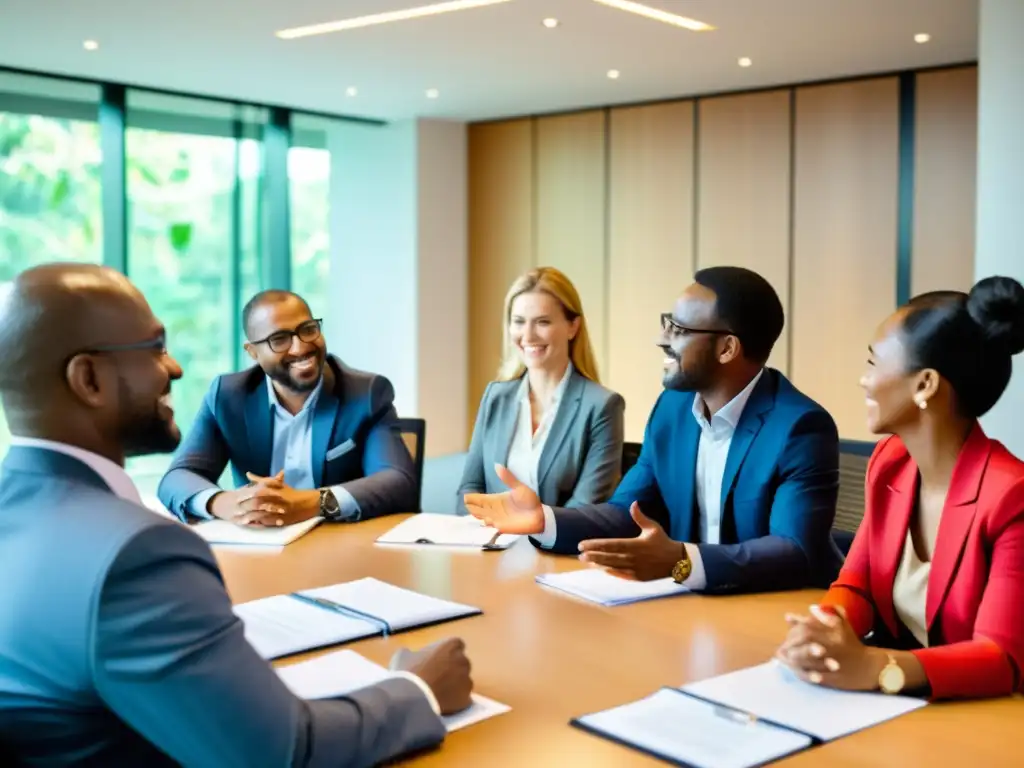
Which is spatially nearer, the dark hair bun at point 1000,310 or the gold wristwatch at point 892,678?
the gold wristwatch at point 892,678

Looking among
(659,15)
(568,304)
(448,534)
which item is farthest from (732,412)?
(659,15)

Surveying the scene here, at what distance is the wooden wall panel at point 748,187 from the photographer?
8.70 m

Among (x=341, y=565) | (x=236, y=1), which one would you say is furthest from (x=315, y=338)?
(x=236, y=1)

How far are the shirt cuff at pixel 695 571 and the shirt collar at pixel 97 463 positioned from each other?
1.34 meters

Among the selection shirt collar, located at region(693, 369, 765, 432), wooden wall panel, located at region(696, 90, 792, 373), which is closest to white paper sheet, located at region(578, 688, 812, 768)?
shirt collar, located at region(693, 369, 765, 432)

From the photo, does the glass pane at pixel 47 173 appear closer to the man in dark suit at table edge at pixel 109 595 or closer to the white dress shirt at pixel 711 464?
the white dress shirt at pixel 711 464

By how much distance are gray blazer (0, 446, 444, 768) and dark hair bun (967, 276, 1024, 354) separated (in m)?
1.40

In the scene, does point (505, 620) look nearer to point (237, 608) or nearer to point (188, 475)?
point (237, 608)

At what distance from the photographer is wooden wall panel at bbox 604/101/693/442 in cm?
930

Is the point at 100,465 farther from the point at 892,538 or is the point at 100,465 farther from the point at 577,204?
the point at 577,204

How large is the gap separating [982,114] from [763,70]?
9.64ft

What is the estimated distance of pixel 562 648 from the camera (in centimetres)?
217

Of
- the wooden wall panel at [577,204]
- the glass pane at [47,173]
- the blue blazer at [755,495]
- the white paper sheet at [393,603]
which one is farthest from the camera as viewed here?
the wooden wall panel at [577,204]

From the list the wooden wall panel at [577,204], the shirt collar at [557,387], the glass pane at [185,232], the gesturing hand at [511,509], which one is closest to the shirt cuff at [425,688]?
the gesturing hand at [511,509]
